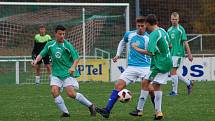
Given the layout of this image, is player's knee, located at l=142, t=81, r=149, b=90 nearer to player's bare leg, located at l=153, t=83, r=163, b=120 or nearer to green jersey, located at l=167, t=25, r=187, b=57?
player's bare leg, located at l=153, t=83, r=163, b=120

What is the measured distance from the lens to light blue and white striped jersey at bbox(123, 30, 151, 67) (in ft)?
43.2

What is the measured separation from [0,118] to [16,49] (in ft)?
47.3

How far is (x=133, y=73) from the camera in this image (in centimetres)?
1317

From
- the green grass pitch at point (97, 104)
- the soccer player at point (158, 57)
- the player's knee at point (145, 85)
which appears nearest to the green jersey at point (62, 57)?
the green grass pitch at point (97, 104)

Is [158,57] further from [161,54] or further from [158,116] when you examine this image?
[158,116]

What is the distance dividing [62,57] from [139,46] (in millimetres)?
1502

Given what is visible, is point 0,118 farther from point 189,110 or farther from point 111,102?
point 189,110

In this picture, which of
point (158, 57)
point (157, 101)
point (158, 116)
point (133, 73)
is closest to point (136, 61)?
point (133, 73)

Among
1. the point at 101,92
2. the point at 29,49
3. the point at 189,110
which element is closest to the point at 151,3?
the point at 29,49

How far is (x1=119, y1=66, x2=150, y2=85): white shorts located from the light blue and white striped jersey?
10 centimetres

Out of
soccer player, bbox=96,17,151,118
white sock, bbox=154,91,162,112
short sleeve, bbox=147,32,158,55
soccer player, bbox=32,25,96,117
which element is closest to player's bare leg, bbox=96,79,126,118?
soccer player, bbox=96,17,151,118

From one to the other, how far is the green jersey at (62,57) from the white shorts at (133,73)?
0.98 m

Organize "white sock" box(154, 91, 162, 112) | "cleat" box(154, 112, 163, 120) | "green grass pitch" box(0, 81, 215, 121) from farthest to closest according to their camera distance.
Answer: "green grass pitch" box(0, 81, 215, 121) → "white sock" box(154, 91, 162, 112) → "cleat" box(154, 112, 163, 120)

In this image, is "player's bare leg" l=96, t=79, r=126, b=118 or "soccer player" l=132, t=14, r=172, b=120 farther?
"player's bare leg" l=96, t=79, r=126, b=118
